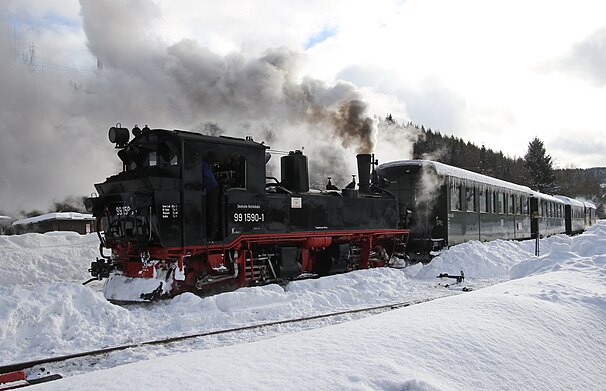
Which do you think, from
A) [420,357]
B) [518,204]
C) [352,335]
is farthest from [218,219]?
[518,204]

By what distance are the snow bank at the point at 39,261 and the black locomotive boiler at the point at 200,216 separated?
3.73 meters

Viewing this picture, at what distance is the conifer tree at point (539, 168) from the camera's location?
186 ft

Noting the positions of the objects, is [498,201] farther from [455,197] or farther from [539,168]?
[539,168]

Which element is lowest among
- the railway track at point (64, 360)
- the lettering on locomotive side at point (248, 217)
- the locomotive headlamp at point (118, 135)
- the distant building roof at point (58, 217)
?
the railway track at point (64, 360)

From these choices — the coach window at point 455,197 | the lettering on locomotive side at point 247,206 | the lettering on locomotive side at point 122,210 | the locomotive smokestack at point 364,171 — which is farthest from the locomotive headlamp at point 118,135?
the coach window at point 455,197

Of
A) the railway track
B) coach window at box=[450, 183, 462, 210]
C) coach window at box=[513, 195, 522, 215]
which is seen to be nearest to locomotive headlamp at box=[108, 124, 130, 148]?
the railway track

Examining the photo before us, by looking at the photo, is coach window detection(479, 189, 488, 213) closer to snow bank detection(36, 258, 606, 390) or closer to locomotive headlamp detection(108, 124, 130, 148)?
snow bank detection(36, 258, 606, 390)

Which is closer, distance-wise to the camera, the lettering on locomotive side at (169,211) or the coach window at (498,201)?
the lettering on locomotive side at (169,211)

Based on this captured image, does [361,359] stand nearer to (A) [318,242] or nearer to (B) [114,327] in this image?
(B) [114,327]

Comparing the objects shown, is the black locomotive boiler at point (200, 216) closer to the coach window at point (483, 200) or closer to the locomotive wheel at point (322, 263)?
the locomotive wheel at point (322, 263)

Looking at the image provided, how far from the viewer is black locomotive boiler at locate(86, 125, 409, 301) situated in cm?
759

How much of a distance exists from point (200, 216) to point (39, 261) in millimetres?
6579

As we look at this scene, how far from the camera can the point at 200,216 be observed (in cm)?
797

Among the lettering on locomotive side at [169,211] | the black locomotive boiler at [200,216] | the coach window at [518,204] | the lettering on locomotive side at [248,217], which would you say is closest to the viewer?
the lettering on locomotive side at [169,211]
